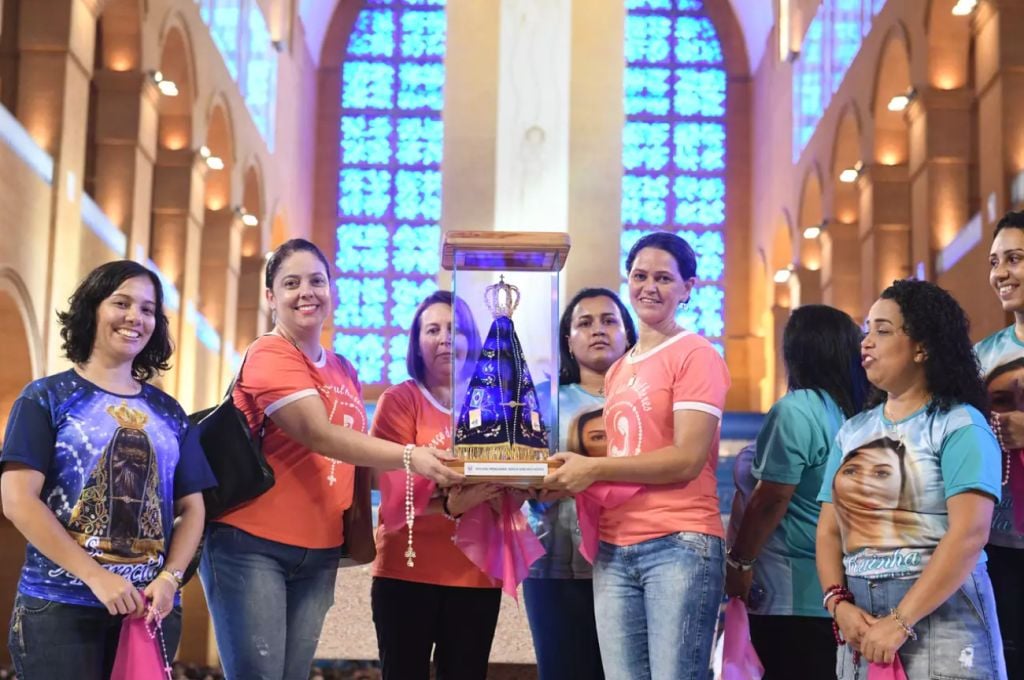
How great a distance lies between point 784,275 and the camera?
2278 centimetres

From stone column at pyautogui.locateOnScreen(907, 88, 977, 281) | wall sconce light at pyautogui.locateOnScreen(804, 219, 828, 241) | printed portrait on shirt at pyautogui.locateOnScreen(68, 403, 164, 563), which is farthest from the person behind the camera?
wall sconce light at pyautogui.locateOnScreen(804, 219, 828, 241)

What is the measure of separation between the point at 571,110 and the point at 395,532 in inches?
228

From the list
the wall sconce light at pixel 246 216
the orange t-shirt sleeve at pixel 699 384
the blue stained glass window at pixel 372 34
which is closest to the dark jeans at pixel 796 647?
the orange t-shirt sleeve at pixel 699 384

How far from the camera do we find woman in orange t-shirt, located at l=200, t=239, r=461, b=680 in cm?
366

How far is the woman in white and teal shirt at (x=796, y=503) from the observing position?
13.3ft

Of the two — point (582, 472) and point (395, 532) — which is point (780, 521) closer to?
point (582, 472)

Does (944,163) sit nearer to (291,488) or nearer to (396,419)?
(396,419)

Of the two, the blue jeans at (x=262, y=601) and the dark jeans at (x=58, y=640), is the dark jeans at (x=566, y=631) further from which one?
the dark jeans at (x=58, y=640)

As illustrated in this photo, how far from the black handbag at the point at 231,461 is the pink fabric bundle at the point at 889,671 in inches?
67.3

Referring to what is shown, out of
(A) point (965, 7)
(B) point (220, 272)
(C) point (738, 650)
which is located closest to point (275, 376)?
(C) point (738, 650)

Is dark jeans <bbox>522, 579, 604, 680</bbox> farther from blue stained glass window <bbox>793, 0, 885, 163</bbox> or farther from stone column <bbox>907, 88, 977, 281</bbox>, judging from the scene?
blue stained glass window <bbox>793, 0, 885, 163</bbox>

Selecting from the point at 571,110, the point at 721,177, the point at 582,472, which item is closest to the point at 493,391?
the point at 582,472

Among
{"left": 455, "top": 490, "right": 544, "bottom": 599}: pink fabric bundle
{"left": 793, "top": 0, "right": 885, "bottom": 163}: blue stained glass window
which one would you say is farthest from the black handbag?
{"left": 793, "top": 0, "right": 885, "bottom": 163}: blue stained glass window

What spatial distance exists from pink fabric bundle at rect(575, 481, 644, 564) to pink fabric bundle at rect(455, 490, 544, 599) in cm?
23
